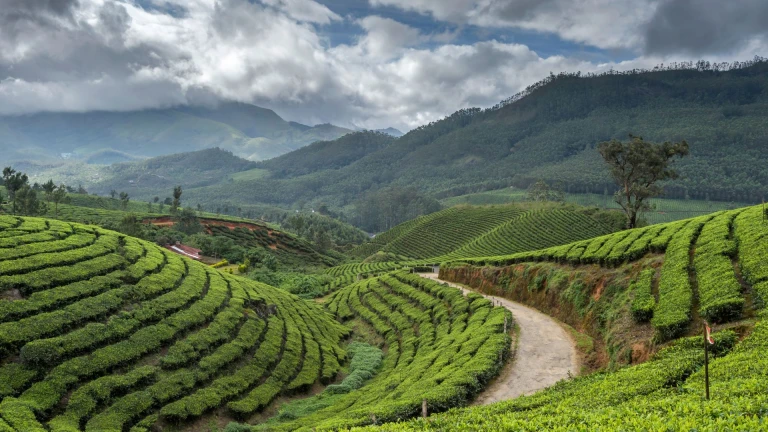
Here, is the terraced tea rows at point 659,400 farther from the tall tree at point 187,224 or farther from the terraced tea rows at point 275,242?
the tall tree at point 187,224

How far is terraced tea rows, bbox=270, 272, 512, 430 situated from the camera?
19.8m

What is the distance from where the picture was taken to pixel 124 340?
Result: 2545 cm

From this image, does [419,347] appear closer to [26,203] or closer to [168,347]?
[168,347]

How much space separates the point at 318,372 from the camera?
33.1 metres

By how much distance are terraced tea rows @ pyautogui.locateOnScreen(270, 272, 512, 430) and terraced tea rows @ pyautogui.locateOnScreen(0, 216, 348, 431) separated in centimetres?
573

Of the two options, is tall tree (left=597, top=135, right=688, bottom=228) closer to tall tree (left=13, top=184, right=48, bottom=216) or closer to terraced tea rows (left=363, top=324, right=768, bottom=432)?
terraced tea rows (left=363, top=324, right=768, bottom=432)

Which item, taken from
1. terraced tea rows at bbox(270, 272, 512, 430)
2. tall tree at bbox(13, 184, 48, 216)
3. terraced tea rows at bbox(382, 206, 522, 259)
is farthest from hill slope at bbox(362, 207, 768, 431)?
tall tree at bbox(13, 184, 48, 216)

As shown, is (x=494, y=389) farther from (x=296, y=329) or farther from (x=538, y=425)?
(x=296, y=329)

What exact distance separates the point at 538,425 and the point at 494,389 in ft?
36.0

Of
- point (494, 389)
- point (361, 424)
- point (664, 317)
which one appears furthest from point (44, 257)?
point (664, 317)

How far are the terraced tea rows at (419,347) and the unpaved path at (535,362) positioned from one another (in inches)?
30.9

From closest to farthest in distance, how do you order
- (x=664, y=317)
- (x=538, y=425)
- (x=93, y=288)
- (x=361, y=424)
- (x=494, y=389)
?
1. (x=538, y=425)
2. (x=361, y=424)
3. (x=664, y=317)
4. (x=494, y=389)
5. (x=93, y=288)

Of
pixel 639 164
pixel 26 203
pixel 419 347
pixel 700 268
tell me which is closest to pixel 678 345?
pixel 700 268

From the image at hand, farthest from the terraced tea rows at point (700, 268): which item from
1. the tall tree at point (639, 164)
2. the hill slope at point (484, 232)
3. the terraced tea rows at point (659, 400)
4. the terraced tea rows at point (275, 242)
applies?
the terraced tea rows at point (275, 242)
